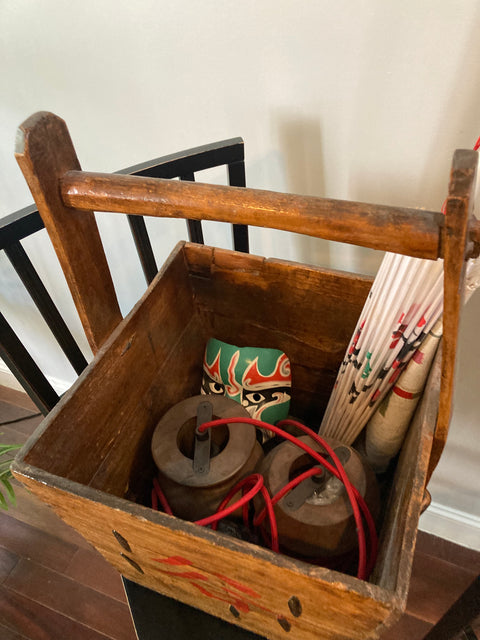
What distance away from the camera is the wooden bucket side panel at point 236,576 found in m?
0.42

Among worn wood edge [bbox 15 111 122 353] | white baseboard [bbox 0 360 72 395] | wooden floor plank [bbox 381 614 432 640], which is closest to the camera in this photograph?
worn wood edge [bbox 15 111 122 353]

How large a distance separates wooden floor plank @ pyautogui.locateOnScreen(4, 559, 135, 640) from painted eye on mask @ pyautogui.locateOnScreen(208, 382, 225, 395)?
0.84m

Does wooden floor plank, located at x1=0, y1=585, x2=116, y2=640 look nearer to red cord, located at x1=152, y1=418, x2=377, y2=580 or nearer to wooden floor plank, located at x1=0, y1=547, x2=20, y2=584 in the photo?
wooden floor plank, located at x1=0, y1=547, x2=20, y2=584

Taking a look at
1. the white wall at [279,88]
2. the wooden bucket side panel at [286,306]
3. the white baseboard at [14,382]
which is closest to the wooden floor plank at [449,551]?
the white wall at [279,88]

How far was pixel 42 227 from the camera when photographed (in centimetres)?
70

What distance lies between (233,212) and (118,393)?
341mm

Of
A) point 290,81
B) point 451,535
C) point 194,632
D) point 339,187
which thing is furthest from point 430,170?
point 451,535

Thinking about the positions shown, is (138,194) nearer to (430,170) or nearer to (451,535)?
(430,170)

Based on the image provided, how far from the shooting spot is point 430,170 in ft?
2.33

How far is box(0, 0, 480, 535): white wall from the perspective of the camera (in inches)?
24.7

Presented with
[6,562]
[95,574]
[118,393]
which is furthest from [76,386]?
[6,562]

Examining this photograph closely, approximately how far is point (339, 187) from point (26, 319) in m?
1.20

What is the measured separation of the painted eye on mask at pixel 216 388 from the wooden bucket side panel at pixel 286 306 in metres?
0.09

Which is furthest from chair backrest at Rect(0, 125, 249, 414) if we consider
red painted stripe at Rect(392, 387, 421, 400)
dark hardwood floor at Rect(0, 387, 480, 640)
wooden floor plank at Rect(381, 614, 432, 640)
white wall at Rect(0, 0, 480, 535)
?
wooden floor plank at Rect(381, 614, 432, 640)
